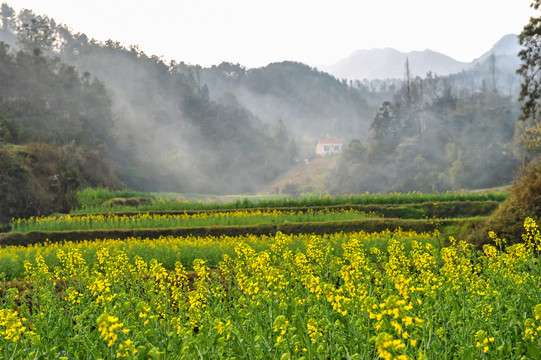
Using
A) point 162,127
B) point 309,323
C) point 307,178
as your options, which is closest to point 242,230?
point 309,323

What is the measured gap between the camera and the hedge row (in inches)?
666

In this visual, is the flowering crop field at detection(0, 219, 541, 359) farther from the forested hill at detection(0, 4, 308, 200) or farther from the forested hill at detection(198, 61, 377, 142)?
the forested hill at detection(198, 61, 377, 142)

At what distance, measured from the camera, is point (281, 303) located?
4371 mm

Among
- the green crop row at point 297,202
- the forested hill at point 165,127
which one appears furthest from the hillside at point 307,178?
the green crop row at point 297,202

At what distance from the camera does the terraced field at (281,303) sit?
361cm

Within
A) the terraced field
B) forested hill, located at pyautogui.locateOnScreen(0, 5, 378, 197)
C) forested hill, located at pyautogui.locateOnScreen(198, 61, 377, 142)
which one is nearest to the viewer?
the terraced field

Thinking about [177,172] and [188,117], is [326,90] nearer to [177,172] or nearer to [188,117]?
[188,117]

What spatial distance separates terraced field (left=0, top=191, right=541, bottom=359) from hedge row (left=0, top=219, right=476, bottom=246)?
123 mm

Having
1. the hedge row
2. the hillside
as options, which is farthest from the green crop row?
the hillside

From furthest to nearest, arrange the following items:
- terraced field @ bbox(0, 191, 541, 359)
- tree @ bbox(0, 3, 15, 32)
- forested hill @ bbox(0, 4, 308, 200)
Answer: tree @ bbox(0, 3, 15, 32) → forested hill @ bbox(0, 4, 308, 200) → terraced field @ bbox(0, 191, 541, 359)

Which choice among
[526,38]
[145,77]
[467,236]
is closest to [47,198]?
[467,236]

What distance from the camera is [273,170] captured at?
79938 millimetres

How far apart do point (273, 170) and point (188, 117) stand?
1695 centimetres

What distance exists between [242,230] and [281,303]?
12.9 metres
